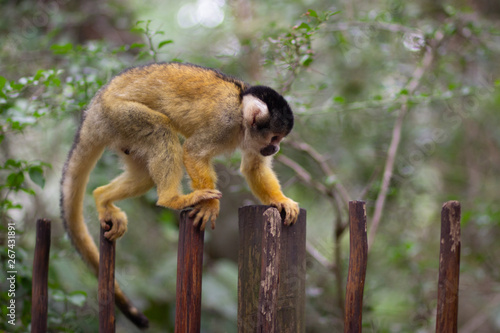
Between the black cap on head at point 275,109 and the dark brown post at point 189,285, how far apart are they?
2.67ft

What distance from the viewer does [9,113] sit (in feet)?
8.09

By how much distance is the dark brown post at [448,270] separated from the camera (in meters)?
1.71

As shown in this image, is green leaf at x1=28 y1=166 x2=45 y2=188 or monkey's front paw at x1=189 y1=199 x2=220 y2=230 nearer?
monkey's front paw at x1=189 y1=199 x2=220 y2=230

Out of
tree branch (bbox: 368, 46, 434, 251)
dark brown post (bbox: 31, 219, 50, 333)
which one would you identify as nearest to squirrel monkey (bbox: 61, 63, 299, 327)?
dark brown post (bbox: 31, 219, 50, 333)

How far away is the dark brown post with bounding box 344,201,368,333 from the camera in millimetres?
1726

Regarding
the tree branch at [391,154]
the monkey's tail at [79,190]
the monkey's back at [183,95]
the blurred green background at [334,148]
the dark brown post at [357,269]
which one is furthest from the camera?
the blurred green background at [334,148]

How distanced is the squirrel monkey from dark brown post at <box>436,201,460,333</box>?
719 mm

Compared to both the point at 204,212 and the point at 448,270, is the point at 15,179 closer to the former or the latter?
the point at 204,212

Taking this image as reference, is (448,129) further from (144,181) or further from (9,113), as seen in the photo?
(9,113)

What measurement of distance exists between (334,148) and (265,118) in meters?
2.24

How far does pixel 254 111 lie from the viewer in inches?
93.7

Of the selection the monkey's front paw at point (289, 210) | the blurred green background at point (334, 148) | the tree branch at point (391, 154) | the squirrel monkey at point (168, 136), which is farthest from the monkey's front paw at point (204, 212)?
the tree branch at point (391, 154)

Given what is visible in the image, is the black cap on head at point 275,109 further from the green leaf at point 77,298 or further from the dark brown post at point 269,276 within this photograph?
the green leaf at point 77,298

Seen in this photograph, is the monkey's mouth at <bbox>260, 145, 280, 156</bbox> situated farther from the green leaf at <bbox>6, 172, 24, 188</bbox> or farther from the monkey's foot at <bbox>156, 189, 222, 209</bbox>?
the green leaf at <bbox>6, 172, 24, 188</bbox>
